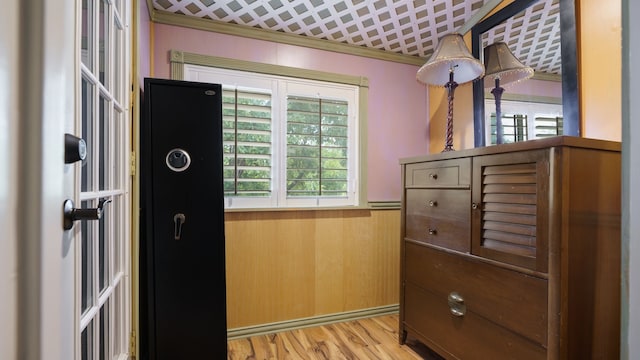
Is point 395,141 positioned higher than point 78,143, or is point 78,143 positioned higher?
point 395,141

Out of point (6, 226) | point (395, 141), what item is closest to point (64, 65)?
point (6, 226)

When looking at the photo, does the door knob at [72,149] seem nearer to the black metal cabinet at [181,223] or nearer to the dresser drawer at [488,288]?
the black metal cabinet at [181,223]

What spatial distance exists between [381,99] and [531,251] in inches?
64.1

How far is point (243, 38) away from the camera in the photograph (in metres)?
2.12

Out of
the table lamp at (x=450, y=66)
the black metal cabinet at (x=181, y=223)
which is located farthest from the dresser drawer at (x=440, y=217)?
the black metal cabinet at (x=181, y=223)

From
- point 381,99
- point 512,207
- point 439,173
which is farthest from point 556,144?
point 381,99

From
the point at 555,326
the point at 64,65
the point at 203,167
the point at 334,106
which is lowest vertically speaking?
the point at 555,326

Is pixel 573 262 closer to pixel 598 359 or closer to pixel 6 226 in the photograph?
pixel 598 359

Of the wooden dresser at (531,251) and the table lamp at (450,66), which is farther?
the table lamp at (450,66)

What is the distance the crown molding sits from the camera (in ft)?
6.40

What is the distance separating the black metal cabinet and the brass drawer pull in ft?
3.87

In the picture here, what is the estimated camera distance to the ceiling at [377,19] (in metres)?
1.63

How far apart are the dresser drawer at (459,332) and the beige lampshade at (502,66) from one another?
→ 1311 mm

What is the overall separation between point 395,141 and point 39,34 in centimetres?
235
